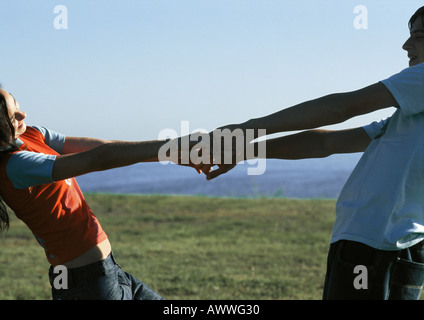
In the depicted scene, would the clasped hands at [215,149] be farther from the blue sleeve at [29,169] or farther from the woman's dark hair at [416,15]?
the woman's dark hair at [416,15]

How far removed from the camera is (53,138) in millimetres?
2723

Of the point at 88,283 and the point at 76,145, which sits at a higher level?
the point at 76,145

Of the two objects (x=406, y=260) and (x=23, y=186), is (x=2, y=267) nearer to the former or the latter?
(x=23, y=186)

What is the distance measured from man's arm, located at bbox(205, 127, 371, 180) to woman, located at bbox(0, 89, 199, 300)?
65cm

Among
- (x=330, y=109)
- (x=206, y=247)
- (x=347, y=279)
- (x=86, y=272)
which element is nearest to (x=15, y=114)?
(x=86, y=272)

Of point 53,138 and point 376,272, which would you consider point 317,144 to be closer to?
point 376,272

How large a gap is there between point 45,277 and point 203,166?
3990 millimetres

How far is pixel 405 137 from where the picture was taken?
6.79 ft

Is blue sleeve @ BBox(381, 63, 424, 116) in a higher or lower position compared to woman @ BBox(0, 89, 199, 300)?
higher

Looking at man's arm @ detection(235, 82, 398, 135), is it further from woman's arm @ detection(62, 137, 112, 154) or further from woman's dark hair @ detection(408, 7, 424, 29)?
woman's arm @ detection(62, 137, 112, 154)

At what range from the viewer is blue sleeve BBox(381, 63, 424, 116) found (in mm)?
2014

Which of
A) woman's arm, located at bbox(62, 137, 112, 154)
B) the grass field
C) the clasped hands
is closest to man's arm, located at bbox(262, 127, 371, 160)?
the clasped hands

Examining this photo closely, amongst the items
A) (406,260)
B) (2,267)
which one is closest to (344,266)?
(406,260)

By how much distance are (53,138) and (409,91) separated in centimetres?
167
